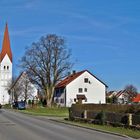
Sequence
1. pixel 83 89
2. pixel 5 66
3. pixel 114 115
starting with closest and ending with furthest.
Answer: pixel 114 115 < pixel 83 89 < pixel 5 66

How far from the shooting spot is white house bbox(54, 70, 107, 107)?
112 m

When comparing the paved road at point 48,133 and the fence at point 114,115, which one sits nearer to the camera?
the paved road at point 48,133

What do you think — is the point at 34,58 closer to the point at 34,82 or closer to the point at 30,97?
the point at 34,82

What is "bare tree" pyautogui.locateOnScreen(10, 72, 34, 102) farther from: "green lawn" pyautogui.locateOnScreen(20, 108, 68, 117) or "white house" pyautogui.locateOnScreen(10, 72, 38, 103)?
"green lawn" pyautogui.locateOnScreen(20, 108, 68, 117)

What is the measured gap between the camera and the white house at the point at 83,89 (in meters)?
112

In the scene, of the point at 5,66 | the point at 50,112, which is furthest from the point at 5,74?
the point at 50,112

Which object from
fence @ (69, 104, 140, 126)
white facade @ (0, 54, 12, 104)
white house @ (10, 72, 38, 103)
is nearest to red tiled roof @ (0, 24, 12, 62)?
white facade @ (0, 54, 12, 104)

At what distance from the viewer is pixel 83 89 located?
112250mm

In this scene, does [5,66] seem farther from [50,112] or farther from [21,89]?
[50,112]

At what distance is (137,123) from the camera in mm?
32469

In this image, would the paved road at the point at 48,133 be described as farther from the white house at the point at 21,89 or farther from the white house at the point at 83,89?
the white house at the point at 21,89

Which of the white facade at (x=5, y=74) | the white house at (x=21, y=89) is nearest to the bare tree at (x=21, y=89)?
the white house at (x=21, y=89)

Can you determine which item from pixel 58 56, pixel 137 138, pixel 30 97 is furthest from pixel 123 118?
pixel 30 97

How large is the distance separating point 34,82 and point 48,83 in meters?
2.87
